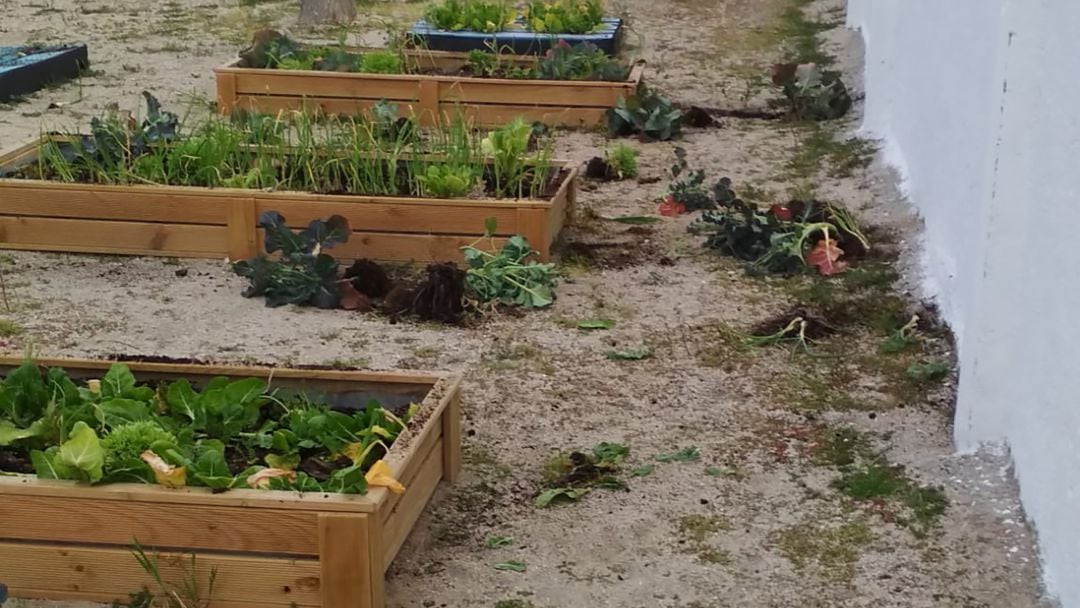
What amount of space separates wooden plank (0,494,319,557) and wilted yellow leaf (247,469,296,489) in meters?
0.14

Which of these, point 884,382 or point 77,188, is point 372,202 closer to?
point 77,188

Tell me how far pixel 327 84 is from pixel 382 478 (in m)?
5.73

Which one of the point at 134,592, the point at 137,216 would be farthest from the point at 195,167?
the point at 134,592

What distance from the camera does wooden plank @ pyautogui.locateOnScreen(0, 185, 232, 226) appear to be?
5.88 m

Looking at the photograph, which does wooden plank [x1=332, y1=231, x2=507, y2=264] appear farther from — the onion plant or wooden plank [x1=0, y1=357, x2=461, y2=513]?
wooden plank [x1=0, y1=357, x2=461, y2=513]

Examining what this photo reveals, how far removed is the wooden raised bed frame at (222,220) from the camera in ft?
19.0

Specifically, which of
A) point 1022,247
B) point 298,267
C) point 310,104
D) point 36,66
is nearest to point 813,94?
point 310,104

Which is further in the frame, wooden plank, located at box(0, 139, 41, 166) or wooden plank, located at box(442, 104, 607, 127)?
wooden plank, located at box(442, 104, 607, 127)

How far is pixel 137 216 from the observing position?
593 centimetres

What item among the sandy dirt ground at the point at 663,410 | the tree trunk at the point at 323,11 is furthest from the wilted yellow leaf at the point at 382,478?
the tree trunk at the point at 323,11

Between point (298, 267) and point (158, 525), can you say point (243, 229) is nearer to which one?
point (298, 267)

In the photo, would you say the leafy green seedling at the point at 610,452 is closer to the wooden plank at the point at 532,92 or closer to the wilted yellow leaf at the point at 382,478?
the wilted yellow leaf at the point at 382,478

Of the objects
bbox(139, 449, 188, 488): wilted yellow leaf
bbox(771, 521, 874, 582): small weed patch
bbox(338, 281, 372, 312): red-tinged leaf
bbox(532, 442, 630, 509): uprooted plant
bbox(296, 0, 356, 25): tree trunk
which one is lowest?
bbox(771, 521, 874, 582): small weed patch

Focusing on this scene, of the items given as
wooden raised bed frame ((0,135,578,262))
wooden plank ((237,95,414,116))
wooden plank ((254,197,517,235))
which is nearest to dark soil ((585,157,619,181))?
wooden raised bed frame ((0,135,578,262))
